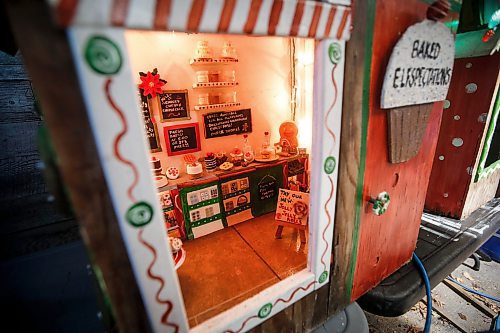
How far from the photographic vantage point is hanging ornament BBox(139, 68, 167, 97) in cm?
308

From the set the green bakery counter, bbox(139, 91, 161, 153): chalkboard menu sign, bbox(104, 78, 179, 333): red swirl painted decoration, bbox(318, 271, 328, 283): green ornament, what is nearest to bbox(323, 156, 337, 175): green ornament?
bbox(318, 271, 328, 283): green ornament

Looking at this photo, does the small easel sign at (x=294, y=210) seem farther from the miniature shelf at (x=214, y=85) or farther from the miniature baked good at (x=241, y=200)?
the miniature shelf at (x=214, y=85)

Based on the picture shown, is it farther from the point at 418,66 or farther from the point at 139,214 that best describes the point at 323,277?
the point at 418,66

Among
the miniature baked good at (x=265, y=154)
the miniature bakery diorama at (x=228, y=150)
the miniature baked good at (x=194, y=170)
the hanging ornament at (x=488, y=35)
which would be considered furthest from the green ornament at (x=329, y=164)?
the hanging ornament at (x=488, y=35)

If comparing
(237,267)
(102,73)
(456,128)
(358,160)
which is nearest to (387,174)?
(358,160)

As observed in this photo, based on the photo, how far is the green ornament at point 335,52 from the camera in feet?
4.39

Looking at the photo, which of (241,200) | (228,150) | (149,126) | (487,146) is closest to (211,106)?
(228,150)

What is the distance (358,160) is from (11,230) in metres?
2.86

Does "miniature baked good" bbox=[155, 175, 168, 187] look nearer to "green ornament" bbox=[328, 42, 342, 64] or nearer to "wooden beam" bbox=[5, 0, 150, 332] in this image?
"wooden beam" bbox=[5, 0, 150, 332]

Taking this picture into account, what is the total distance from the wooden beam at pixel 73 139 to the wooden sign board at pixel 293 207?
6.90 ft

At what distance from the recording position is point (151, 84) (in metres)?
3.12

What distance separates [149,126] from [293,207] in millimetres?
2346

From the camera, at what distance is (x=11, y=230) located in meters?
1.82

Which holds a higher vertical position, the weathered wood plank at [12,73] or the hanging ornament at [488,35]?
the hanging ornament at [488,35]
